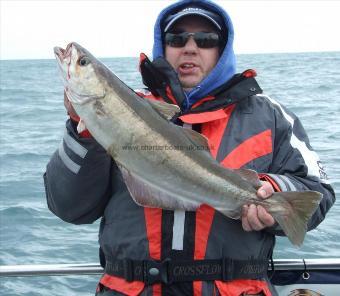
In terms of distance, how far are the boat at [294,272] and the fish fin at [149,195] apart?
3.94 feet

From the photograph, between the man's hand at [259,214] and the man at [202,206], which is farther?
the man at [202,206]

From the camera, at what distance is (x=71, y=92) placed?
3105 millimetres

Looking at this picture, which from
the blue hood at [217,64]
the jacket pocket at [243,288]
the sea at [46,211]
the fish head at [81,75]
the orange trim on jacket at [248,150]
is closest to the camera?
the fish head at [81,75]

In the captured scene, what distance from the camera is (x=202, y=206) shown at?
3416 millimetres

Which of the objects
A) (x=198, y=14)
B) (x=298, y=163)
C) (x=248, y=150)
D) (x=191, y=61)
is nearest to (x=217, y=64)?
(x=191, y=61)

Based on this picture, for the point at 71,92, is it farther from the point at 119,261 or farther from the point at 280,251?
the point at 280,251

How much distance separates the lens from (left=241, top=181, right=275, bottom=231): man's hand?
324cm

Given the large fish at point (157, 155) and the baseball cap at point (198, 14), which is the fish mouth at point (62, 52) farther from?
the baseball cap at point (198, 14)

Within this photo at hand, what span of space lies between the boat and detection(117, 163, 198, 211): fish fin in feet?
3.94

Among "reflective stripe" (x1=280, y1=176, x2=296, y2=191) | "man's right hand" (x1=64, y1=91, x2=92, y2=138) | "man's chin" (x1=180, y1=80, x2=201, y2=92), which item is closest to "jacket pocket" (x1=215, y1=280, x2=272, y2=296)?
"reflective stripe" (x1=280, y1=176, x2=296, y2=191)

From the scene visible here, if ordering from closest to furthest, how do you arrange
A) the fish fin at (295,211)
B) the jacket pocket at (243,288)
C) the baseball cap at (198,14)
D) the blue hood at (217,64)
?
1. the fish fin at (295,211)
2. the jacket pocket at (243,288)
3. the blue hood at (217,64)
4. the baseball cap at (198,14)

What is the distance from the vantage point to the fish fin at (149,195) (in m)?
3.23

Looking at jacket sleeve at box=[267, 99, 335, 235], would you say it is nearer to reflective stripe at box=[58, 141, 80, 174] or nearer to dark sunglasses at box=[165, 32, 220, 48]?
dark sunglasses at box=[165, 32, 220, 48]

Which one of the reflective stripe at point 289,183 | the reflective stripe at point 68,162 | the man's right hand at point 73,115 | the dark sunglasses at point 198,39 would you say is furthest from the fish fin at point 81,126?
the reflective stripe at point 289,183
